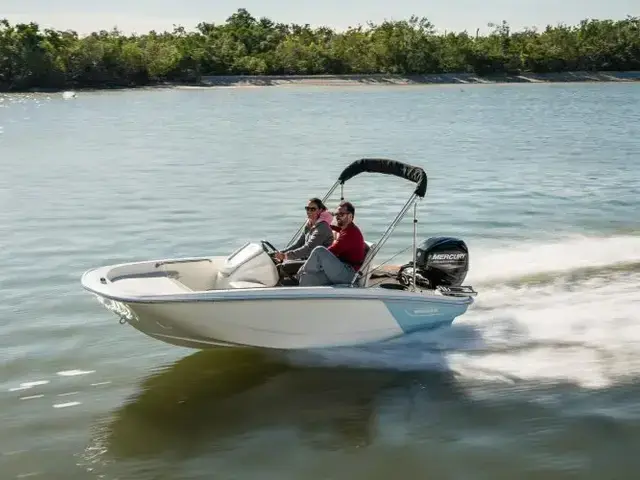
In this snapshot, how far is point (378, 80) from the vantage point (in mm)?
125500

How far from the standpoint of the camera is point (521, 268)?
41.9 feet

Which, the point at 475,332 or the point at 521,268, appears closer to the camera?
the point at 475,332

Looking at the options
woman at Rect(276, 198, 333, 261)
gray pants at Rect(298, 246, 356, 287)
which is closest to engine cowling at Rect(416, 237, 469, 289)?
woman at Rect(276, 198, 333, 261)

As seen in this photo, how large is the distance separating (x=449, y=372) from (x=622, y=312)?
8.98ft

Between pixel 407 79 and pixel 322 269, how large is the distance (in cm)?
12227

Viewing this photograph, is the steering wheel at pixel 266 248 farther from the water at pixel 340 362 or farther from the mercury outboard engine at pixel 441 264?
the mercury outboard engine at pixel 441 264

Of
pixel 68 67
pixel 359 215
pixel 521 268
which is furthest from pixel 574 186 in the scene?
pixel 68 67

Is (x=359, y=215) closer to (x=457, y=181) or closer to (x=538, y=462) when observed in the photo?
(x=457, y=181)

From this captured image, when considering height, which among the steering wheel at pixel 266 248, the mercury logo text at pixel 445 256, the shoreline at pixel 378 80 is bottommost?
the shoreline at pixel 378 80

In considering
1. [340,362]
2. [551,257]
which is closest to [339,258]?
[340,362]

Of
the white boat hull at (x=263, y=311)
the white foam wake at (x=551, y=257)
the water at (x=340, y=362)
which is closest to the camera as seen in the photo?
the water at (x=340, y=362)

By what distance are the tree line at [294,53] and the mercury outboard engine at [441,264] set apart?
11008cm

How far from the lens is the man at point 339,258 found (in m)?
8.89

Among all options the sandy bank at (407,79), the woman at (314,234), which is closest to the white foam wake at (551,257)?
the woman at (314,234)
